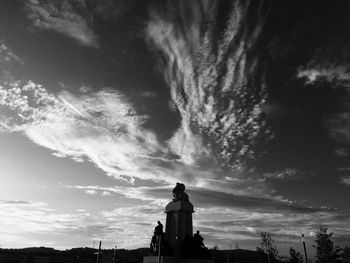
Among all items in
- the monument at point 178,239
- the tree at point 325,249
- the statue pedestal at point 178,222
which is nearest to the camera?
the monument at point 178,239

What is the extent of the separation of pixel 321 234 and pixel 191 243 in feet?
148

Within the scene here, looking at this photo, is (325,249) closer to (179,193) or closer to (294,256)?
(294,256)

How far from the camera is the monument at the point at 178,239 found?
84.8 ft

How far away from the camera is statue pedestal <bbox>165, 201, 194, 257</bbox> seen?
28031 millimetres

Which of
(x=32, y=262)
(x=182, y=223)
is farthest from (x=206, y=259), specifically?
(x=32, y=262)

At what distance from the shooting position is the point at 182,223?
2862 cm

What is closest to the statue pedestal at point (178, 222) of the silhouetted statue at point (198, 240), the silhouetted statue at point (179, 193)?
the silhouetted statue at point (179, 193)

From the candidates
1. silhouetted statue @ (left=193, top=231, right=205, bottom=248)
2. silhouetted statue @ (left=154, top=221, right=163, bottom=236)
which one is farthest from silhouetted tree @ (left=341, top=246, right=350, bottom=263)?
silhouetted statue @ (left=154, top=221, right=163, bottom=236)

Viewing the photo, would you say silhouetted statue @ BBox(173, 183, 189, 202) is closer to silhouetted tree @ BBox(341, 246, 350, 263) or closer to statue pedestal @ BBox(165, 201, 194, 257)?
statue pedestal @ BBox(165, 201, 194, 257)

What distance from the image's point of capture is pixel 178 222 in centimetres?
2852

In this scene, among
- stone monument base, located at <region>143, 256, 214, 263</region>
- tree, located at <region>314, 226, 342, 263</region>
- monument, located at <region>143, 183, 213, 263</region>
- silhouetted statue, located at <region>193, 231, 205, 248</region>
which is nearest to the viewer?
stone monument base, located at <region>143, 256, 214, 263</region>

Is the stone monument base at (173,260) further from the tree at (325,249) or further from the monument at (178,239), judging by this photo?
the tree at (325,249)

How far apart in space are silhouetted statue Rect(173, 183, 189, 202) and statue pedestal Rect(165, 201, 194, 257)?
0.80 m

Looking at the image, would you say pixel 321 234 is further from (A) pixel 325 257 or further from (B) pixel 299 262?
(B) pixel 299 262
